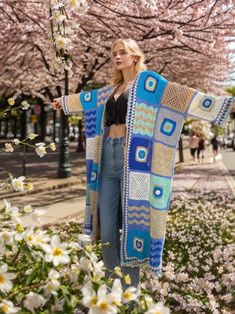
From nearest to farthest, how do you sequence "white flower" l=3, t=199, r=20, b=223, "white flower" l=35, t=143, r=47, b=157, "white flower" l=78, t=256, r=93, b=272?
1. "white flower" l=78, t=256, r=93, b=272
2. "white flower" l=3, t=199, r=20, b=223
3. "white flower" l=35, t=143, r=47, b=157

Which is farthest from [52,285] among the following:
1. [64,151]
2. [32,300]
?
[64,151]

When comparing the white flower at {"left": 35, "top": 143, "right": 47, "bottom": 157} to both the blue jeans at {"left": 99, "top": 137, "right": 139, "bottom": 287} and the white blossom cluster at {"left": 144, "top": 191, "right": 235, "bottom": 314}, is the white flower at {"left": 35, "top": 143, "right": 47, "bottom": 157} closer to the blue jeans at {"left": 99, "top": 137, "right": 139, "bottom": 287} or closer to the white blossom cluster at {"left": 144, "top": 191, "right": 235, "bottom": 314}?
the blue jeans at {"left": 99, "top": 137, "right": 139, "bottom": 287}

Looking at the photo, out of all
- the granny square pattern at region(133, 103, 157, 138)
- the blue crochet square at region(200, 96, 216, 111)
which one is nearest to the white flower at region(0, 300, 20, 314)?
the granny square pattern at region(133, 103, 157, 138)

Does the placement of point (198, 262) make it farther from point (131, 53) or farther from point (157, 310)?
point (157, 310)

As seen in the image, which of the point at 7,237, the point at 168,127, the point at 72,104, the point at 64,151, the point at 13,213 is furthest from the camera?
the point at 64,151

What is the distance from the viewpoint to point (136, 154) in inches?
142

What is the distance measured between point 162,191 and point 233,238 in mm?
3493

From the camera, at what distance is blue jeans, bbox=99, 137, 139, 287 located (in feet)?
12.1

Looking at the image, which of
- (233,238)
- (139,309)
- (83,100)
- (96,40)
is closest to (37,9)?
(96,40)

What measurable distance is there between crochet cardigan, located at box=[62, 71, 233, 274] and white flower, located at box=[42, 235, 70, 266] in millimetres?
1475

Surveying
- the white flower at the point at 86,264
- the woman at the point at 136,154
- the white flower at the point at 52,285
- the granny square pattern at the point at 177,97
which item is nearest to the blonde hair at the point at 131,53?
the woman at the point at 136,154

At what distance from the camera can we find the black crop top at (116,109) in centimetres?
369

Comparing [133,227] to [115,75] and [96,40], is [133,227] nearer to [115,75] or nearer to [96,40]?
[115,75]

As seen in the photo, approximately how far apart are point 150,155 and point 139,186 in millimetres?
235
